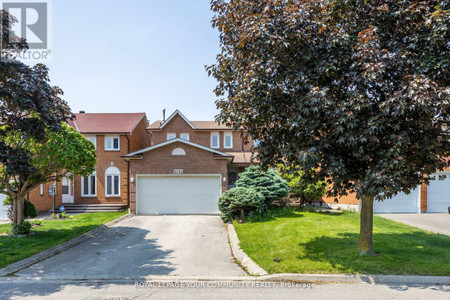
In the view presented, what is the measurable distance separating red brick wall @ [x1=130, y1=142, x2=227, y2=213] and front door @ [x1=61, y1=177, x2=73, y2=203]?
Result: 6.87 meters

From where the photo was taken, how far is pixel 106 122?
2205cm

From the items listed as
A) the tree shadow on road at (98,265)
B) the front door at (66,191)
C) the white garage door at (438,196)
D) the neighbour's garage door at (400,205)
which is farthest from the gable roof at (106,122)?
the white garage door at (438,196)

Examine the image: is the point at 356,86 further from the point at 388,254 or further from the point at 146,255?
the point at 146,255

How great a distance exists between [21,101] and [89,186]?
505 inches

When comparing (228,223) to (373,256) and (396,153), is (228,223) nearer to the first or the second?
(373,256)

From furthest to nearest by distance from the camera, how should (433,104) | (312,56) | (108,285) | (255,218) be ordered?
1. (255,218)
2. (312,56)
3. (108,285)
4. (433,104)

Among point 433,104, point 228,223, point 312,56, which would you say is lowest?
point 228,223

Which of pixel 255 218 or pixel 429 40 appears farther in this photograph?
pixel 255 218

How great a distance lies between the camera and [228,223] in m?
13.2

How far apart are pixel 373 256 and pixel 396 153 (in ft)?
9.64

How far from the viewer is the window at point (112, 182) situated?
20.0 metres

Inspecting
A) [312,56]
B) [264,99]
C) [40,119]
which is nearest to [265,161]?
[264,99]

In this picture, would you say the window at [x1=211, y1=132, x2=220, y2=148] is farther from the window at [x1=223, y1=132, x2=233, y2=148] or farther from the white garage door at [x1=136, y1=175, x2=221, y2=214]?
the white garage door at [x1=136, y1=175, x2=221, y2=214]

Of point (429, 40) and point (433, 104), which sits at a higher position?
point (429, 40)
